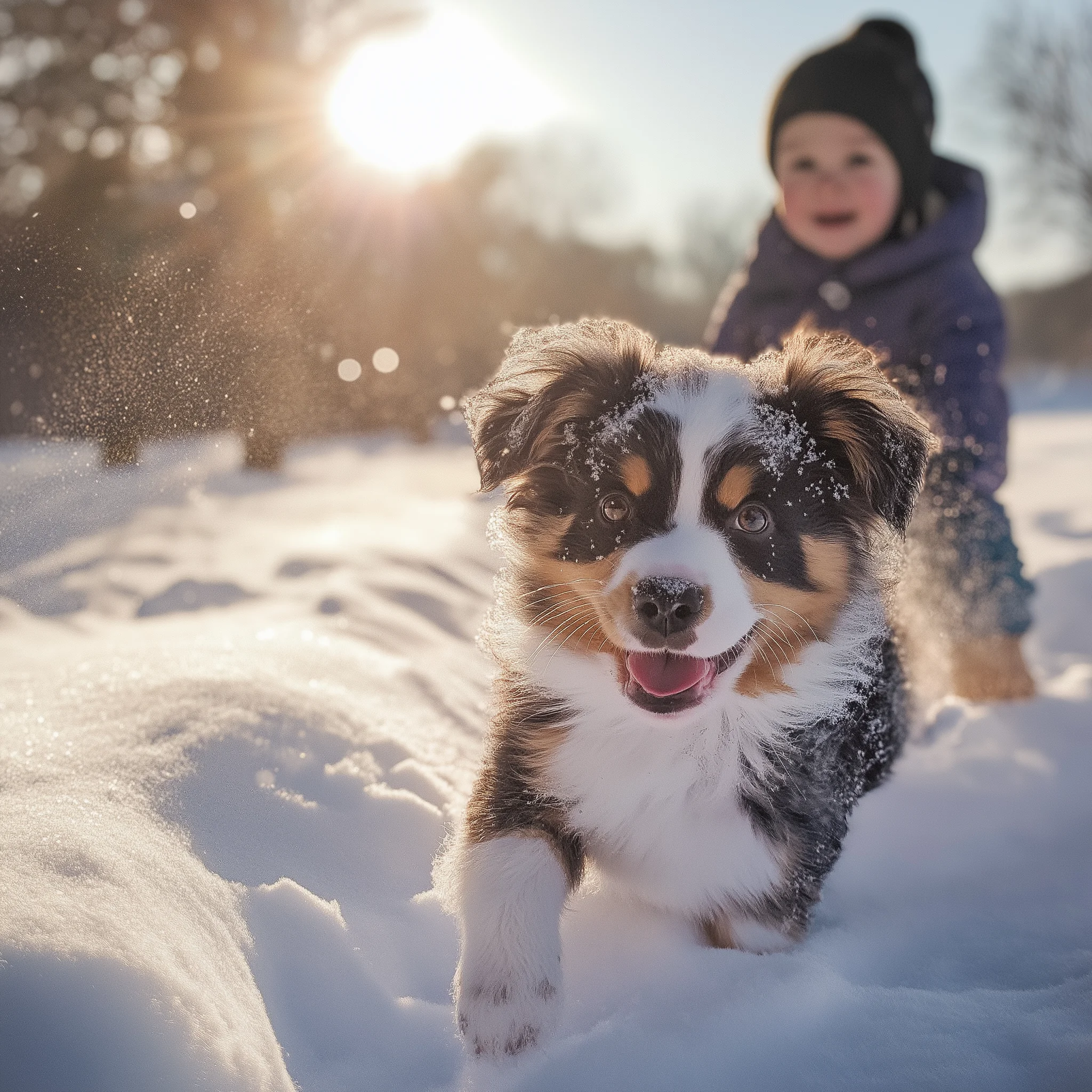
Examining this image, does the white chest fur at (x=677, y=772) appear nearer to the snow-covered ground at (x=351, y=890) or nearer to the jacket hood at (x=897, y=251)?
the snow-covered ground at (x=351, y=890)

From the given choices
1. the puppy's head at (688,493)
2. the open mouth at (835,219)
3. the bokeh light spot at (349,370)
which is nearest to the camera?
the puppy's head at (688,493)

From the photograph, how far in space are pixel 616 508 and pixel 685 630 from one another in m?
0.37

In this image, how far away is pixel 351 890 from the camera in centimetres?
190

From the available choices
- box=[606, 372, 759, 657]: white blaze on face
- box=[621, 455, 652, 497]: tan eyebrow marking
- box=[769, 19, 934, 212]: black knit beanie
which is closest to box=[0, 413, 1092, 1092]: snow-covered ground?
box=[606, 372, 759, 657]: white blaze on face

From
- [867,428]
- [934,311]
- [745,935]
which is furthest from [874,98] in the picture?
[745,935]

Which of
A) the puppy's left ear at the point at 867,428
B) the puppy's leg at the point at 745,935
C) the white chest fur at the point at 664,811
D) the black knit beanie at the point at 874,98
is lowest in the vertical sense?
the puppy's leg at the point at 745,935

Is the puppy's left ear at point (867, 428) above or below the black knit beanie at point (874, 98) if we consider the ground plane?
below

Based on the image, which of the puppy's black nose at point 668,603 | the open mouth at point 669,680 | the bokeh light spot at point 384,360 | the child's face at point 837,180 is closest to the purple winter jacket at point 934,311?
the child's face at point 837,180

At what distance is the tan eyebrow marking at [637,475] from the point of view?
1.95m

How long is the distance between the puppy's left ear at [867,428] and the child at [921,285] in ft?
4.46

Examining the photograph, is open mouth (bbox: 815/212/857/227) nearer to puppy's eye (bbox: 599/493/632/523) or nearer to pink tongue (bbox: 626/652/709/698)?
puppy's eye (bbox: 599/493/632/523)

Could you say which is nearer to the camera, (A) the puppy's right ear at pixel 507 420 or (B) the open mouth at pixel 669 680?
(B) the open mouth at pixel 669 680

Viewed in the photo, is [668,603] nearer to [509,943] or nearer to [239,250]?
[509,943]

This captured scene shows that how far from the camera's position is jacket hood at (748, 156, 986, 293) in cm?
395
